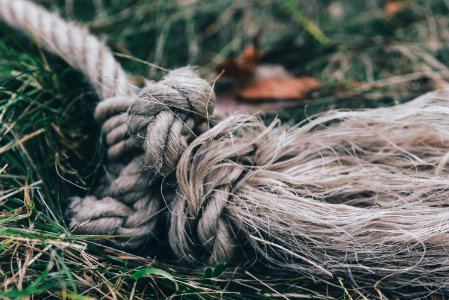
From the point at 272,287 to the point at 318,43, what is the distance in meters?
1.06

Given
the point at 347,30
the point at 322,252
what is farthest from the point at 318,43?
the point at 322,252

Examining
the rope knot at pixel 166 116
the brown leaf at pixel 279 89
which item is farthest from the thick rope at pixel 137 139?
the brown leaf at pixel 279 89

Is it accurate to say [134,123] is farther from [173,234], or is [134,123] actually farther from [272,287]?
[272,287]

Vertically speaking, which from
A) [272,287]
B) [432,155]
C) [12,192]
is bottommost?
[272,287]

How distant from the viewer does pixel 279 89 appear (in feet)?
5.24

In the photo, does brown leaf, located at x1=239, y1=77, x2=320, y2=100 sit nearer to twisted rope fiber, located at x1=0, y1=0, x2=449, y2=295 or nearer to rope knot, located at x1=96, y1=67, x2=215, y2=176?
twisted rope fiber, located at x1=0, y1=0, x2=449, y2=295

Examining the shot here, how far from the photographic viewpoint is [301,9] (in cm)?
195

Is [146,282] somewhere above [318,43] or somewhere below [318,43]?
below

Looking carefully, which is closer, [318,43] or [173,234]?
[173,234]

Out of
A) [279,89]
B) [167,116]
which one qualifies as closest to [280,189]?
[167,116]

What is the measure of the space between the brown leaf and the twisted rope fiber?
1.31ft

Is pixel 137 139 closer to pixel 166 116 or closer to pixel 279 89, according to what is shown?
pixel 166 116

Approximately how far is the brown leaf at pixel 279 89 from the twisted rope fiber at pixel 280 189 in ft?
1.31

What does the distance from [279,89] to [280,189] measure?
0.61 m
